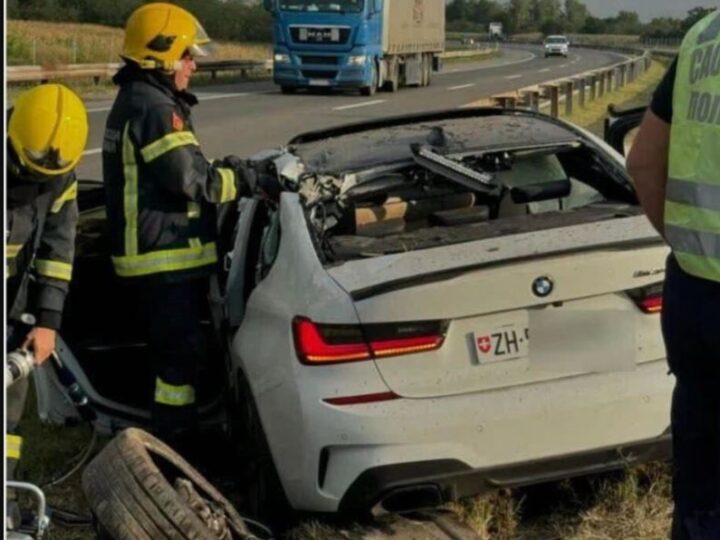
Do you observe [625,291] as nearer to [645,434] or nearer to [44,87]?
[645,434]

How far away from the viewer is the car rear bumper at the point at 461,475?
3498 mm

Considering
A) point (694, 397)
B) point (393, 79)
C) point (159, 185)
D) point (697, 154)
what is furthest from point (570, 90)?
point (697, 154)

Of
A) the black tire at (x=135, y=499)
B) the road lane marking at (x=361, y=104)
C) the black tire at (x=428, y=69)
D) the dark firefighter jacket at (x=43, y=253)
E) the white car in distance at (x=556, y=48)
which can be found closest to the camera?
the black tire at (x=135, y=499)

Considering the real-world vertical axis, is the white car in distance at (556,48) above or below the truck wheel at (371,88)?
below

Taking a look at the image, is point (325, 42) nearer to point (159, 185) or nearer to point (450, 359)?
point (159, 185)

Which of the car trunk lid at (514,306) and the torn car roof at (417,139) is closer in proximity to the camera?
the car trunk lid at (514,306)

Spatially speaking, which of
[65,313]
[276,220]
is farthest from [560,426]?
[65,313]

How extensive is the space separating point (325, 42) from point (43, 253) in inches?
936

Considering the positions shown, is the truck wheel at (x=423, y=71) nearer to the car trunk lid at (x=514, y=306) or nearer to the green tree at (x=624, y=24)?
the car trunk lid at (x=514, y=306)

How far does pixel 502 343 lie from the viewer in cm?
357

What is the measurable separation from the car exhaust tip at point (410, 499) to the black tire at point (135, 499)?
506 millimetres

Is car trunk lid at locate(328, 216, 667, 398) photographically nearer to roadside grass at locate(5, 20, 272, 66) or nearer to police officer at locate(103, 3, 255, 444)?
police officer at locate(103, 3, 255, 444)

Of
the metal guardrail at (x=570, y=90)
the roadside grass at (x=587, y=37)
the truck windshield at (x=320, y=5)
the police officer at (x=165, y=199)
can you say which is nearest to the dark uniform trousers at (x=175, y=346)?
the police officer at (x=165, y=199)

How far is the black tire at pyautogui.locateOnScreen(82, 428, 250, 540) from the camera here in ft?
10.8
